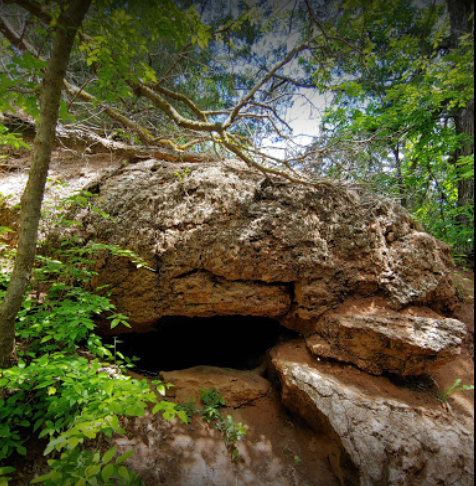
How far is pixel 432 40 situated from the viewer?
219cm

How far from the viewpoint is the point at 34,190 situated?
208 centimetres

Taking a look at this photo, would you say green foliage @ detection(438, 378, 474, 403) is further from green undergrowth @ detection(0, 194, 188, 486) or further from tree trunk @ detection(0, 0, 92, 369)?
tree trunk @ detection(0, 0, 92, 369)

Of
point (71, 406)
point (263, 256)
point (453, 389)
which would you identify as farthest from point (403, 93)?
point (71, 406)

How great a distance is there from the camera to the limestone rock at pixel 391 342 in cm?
282

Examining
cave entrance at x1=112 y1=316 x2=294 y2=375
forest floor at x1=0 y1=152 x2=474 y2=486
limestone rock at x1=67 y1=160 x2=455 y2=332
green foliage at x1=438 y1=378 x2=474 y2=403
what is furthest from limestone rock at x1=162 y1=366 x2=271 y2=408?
green foliage at x1=438 y1=378 x2=474 y2=403

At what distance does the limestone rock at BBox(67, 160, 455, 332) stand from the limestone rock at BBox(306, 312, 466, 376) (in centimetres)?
32

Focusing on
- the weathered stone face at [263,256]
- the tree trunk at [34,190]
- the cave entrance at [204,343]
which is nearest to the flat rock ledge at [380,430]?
the weathered stone face at [263,256]

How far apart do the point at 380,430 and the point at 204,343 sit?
11.6 feet

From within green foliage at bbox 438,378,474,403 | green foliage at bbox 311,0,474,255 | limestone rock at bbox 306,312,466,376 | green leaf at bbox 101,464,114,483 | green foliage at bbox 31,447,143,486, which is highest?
green foliage at bbox 311,0,474,255

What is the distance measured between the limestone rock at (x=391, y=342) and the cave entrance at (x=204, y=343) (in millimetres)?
1125

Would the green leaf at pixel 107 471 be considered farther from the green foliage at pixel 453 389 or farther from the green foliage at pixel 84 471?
the green foliage at pixel 453 389

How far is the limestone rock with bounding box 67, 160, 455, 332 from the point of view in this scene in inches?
130

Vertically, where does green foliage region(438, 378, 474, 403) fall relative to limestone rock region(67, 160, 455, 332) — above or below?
below

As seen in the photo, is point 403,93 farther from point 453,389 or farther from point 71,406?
point 71,406
